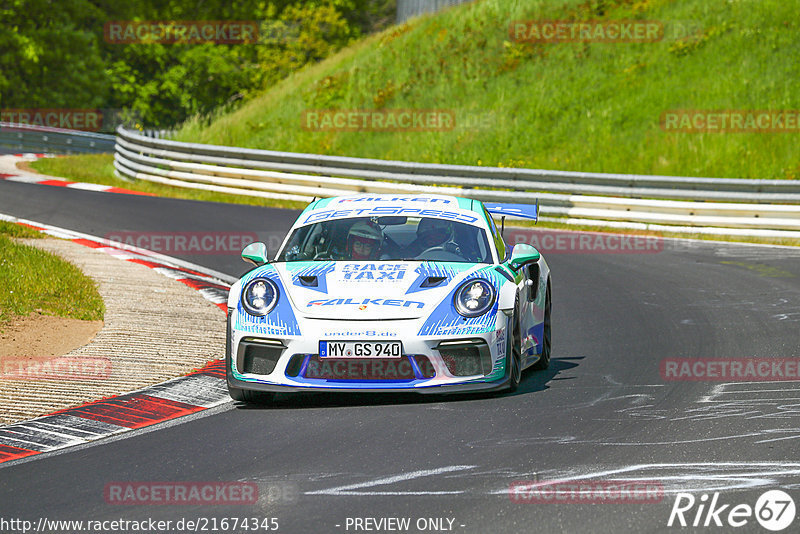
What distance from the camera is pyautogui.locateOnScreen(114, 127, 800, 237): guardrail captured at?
19359 millimetres

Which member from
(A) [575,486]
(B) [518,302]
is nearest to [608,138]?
(B) [518,302]

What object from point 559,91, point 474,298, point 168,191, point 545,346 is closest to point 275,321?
point 474,298

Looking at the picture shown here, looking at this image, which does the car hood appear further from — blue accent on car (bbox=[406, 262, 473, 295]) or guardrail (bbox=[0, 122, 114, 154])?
guardrail (bbox=[0, 122, 114, 154])

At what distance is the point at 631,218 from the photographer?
20250mm

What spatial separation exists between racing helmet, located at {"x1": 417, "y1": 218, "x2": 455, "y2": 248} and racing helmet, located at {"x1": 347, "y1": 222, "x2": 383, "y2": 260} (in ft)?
0.97

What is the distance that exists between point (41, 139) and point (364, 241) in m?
30.6

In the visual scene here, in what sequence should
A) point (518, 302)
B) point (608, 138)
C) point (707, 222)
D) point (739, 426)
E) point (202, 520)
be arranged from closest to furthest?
point (202, 520)
point (739, 426)
point (518, 302)
point (707, 222)
point (608, 138)

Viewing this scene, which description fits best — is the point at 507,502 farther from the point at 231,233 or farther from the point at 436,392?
the point at 231,233

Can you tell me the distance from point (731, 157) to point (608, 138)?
9.63 ft

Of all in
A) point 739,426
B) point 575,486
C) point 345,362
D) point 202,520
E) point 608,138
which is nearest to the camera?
point 202,520

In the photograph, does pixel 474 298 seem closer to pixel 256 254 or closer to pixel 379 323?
pixel 379 323

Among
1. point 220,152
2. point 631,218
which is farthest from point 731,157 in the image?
point 220,152

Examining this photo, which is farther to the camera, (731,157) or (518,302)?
(731,157)

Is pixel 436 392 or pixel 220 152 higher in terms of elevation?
pixel 220 152
